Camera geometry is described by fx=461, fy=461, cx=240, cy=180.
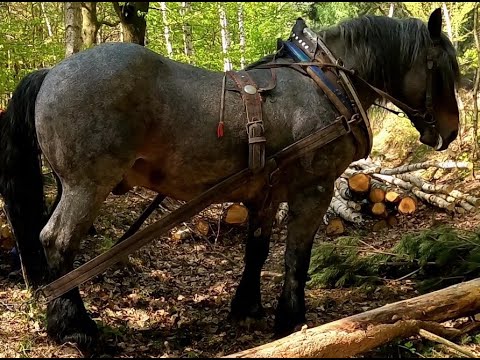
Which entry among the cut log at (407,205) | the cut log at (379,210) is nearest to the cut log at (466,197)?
the cut log at (407,205)

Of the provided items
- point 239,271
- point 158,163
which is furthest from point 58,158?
point 239,271

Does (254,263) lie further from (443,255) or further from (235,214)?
(235,214)

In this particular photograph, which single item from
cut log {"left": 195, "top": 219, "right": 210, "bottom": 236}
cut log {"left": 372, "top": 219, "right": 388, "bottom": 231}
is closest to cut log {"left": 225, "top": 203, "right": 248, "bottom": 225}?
cut log {"left": 195, "top": 219, "right": 210, "bottom": 236}

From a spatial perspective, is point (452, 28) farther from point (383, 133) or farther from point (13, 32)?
point (13, 32)

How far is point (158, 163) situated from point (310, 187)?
1.09 m

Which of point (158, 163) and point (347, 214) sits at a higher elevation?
point (158, 163)

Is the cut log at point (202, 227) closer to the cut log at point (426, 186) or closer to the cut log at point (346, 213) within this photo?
the cut log at point (346, 213)

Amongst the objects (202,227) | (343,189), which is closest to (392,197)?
(343,189)

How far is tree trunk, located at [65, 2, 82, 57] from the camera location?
6.38m

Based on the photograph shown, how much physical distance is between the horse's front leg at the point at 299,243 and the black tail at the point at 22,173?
1.76 meters

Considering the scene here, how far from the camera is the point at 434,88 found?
3.64 metres

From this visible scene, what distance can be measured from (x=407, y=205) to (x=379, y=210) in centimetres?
46

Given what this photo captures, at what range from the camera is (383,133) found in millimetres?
12094

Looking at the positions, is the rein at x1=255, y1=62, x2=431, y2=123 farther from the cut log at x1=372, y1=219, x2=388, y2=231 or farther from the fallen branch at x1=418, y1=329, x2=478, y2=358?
the cut log at x1=372, y1=219, x2=388, y2=231
